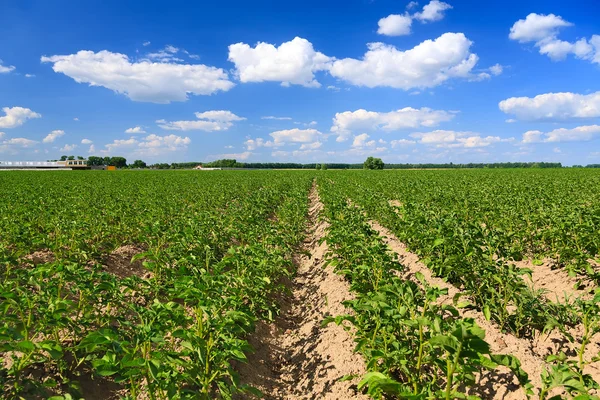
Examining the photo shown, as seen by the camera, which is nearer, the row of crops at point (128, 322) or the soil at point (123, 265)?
the row of crops at point (128, 322)

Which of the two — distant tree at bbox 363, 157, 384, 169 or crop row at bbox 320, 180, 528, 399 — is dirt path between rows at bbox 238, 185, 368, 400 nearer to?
crop row at bbox 320, 180, 528, 399

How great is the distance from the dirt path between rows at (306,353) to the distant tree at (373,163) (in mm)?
101110

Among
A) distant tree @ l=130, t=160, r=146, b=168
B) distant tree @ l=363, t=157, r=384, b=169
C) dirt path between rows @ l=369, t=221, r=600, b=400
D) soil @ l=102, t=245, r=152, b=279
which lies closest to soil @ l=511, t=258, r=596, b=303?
dirt path between rows @ l=369, t=221, r=600, b=400

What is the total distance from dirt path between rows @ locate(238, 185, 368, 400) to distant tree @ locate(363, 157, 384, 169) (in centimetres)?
10111

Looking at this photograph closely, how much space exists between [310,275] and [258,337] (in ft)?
9.84

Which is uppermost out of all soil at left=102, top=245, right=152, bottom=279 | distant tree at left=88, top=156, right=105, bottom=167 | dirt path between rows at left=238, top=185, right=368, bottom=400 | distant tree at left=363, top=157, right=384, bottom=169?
distant tree at left=88, top=156, right=105, bottom=167

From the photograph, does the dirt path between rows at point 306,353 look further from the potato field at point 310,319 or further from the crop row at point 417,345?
the crop row at point 417,345

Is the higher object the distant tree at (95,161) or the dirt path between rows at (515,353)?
the distant tree at (95,161)

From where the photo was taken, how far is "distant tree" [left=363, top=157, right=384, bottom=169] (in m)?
105

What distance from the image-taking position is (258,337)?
5.08m

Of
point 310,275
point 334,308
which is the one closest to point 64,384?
point 334,308

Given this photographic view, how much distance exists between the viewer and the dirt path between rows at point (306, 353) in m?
3.95

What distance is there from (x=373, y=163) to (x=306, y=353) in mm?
103995

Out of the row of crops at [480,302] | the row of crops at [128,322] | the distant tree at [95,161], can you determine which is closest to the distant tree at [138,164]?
the distant tree at [95,161]
